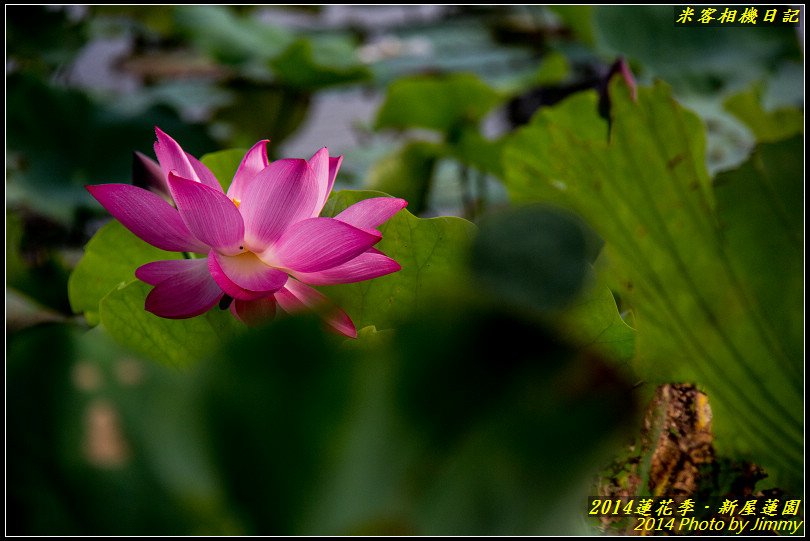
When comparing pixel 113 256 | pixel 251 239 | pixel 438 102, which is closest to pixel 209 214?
pixel 251 239

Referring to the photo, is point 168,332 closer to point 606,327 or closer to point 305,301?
point 305,301

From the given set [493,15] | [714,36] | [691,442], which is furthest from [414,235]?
[493,15]

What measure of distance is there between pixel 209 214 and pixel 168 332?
64mm

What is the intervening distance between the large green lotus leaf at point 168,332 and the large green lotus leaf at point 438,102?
2.92ft

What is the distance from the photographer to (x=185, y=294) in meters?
0.28

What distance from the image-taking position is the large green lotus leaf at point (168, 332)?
0.30 meters

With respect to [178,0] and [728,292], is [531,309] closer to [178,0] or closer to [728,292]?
[728,292]

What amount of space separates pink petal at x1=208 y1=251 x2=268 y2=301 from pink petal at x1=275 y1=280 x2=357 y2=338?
1 centimetres

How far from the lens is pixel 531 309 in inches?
6.3

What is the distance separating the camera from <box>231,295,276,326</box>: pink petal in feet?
0.91

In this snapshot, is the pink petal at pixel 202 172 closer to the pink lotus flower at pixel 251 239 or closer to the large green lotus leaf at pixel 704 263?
the pink lotus flower at pixel 251 239

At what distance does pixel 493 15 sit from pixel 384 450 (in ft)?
9.45

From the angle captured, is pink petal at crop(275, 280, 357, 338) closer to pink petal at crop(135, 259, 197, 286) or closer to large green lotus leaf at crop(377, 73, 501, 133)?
pink petal at crop(135, 259, 197, 286)

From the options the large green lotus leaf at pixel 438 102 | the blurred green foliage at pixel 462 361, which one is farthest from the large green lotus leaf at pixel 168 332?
the large green lotus leaf at pixel 438 102
